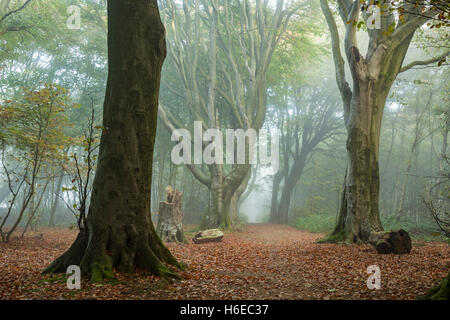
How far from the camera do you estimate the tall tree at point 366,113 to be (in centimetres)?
920

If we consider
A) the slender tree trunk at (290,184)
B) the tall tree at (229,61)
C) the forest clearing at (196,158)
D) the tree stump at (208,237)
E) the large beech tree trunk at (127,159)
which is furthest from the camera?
the slender tree trunk at (290,184)

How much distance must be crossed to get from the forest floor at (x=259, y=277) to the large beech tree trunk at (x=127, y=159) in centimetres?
40

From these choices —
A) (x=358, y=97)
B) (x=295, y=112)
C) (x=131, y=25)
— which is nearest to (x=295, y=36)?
(x=295, y=112)

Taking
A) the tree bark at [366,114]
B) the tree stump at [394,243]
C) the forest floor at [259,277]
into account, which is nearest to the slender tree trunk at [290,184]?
the tree bark at [366,114]

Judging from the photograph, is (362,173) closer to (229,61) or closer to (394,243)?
(394,243)

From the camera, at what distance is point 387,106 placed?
2534cm

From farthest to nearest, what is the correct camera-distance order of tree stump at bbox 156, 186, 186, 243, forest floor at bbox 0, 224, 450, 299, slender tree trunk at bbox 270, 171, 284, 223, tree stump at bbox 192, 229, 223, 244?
slender tree trunk at bbox 270, 171, 284, 223
tree stump at bbox 192, 229, 223, 244
tree stump at bbox 156, 186, 186, 243
forest floor at bbox 0, 224, 450, 299

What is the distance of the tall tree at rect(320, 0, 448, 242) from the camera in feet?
30.2

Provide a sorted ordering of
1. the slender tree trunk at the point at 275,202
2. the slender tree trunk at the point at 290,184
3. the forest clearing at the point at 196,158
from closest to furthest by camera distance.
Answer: the forest clearing at the point at 196,158
the slender tree trunk at the point at 290,184
the slender tree trunk at the point at 275,202

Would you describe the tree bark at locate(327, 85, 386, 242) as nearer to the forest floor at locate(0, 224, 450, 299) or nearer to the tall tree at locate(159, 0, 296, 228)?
the forest floor at locate(0, 224, 450, 299)

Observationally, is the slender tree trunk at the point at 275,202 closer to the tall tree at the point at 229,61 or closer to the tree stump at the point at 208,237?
the tall tree at the point at 229,61

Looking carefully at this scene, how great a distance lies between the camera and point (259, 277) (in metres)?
5.60

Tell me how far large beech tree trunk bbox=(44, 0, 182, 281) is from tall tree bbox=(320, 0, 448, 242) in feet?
19.8

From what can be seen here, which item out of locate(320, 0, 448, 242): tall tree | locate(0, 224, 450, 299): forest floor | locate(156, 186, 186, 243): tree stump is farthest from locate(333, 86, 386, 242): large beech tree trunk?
locate(156, 186, 186, 243): tree stump
